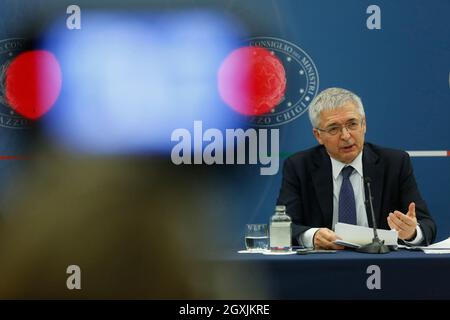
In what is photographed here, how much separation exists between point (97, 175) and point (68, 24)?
0.84 m

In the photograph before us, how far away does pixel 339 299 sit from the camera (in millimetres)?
2990

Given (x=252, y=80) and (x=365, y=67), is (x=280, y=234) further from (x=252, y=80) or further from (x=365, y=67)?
(x=365, y=67)

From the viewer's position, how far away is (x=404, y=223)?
3238 mm

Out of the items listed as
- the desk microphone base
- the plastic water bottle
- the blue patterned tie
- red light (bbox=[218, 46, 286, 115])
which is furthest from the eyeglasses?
the desk microphone base

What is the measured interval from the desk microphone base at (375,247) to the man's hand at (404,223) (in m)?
0.23

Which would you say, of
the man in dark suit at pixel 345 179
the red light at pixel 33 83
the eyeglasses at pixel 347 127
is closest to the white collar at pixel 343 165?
the man in dark suit at pixel 345 179

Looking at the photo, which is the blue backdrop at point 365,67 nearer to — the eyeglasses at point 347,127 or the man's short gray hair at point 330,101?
the man's short gray hair at point 330,101

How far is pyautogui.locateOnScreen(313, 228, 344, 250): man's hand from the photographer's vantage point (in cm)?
317

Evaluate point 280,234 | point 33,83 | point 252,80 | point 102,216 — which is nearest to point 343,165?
point 280,234

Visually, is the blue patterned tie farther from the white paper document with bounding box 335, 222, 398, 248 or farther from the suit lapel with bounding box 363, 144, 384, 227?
the white paper document with bounding box 335, 222, 398, 248

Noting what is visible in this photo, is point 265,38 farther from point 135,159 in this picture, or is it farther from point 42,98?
point 42,98

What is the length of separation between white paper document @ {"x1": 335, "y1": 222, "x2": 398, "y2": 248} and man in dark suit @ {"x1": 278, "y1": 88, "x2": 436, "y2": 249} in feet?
0.98
